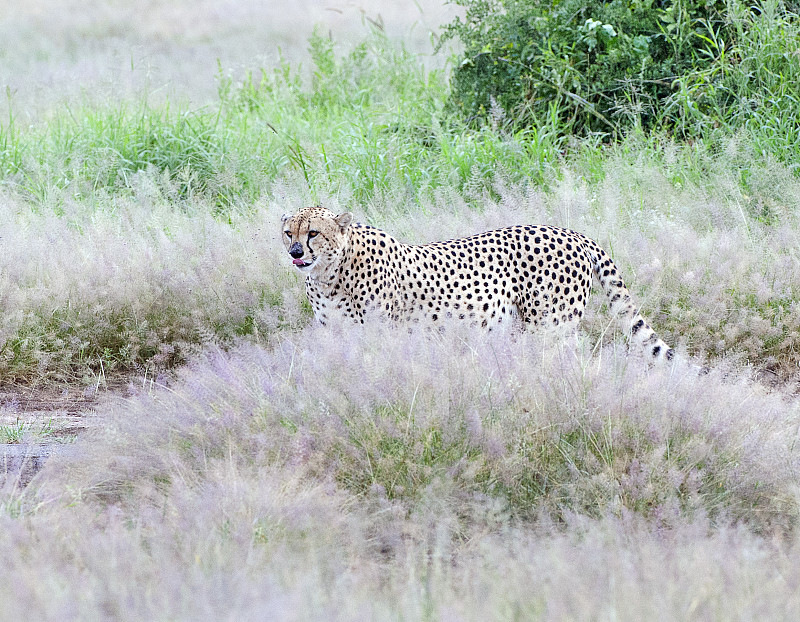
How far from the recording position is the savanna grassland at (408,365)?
2.45 meters

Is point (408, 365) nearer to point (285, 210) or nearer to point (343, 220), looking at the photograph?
point (343, 220)

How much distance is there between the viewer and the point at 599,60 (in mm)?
8055

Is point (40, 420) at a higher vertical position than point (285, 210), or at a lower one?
lower

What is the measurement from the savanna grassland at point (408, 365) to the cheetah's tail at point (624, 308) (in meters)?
0.15

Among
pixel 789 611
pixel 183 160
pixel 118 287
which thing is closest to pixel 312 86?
pixel 183 160

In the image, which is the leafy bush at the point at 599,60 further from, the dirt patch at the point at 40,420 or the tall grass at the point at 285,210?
the dirt patch at the point at 40,420

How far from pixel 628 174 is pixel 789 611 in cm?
503

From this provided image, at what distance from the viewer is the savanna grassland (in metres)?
2.45

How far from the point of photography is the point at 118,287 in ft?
17.7

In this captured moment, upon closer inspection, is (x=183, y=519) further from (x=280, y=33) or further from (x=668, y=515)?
(x=280, y=33)

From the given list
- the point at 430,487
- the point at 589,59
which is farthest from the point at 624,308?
the point at 589,59

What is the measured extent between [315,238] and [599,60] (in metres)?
4.33

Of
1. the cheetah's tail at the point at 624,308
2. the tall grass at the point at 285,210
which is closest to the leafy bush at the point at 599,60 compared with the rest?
the tall grass at the point at 285,210

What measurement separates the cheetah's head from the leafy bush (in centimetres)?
338
